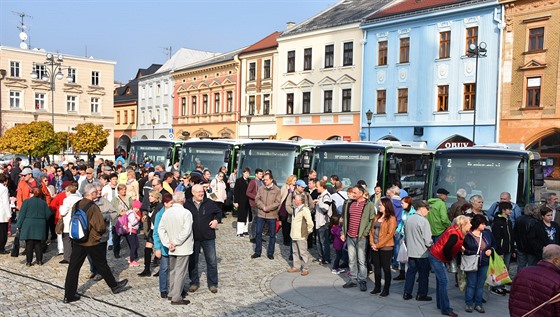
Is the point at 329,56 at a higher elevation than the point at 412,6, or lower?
lower

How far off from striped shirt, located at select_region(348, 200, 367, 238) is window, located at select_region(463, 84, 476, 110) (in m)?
25.1

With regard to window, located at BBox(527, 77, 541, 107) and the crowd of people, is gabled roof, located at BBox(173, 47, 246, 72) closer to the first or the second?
window, located at BBox(527, 77, 541, 107)

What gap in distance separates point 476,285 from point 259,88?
129 ft

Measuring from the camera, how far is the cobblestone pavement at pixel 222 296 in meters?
8.52

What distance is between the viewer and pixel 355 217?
32.4 feet

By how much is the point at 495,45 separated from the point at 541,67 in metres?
2.92

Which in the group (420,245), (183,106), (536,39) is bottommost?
(420,245)

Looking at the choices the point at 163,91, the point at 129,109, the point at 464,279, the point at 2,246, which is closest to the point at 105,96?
the point at 129,109

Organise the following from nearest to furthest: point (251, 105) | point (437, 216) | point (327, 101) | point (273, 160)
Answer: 1. point (437, 216)
2. point (273, 160)
3. point (327, 101)
4. point (251, 105)

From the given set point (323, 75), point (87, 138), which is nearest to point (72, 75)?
point (87, 138)

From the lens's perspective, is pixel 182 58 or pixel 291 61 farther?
pixel 182 58

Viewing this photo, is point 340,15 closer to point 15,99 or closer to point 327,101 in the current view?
point 327,101

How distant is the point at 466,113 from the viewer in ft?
108

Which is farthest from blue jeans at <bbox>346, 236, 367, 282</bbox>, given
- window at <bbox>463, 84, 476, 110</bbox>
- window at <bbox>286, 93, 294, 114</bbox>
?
window at <bbox>286, 93, 294, 114</bbox>
